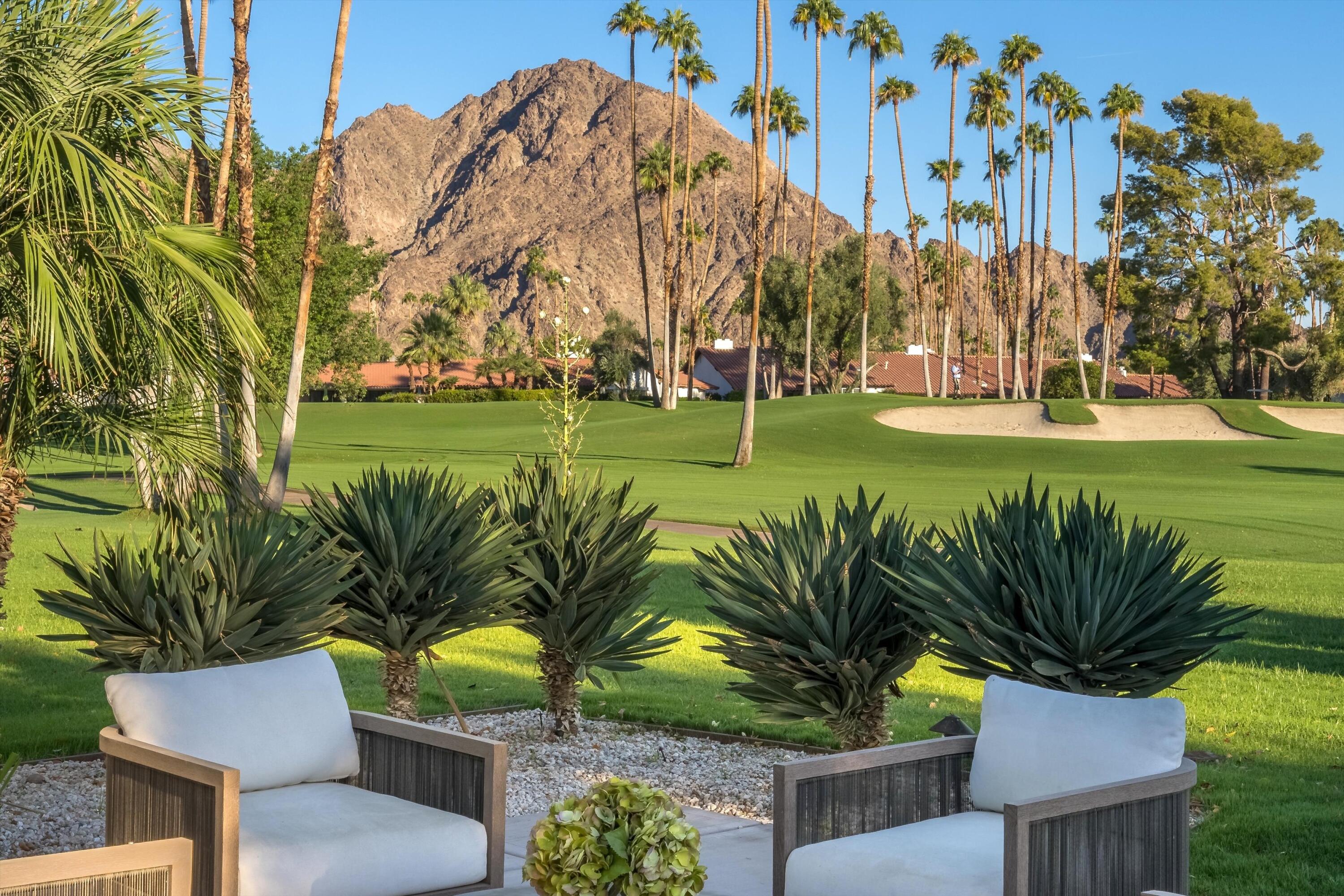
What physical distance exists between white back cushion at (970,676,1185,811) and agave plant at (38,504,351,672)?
2924mm

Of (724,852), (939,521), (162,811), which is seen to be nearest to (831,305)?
(939,521)

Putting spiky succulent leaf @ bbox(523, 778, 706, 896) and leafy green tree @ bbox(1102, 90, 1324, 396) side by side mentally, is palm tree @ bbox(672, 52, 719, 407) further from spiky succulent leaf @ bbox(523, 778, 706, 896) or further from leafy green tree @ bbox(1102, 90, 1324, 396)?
spiky succulent leaf @ bbox(523, 778, 706, 896)

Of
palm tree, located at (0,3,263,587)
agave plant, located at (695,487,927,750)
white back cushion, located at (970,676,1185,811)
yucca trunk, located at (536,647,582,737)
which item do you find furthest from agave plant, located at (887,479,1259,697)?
palm tree, located at (0,3,263,587)

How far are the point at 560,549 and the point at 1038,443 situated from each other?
36.7m

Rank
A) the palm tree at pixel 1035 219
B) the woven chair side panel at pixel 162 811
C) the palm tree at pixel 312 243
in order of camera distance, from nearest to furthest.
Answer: the woven chair side panel at pixel 162 811, the palm tree at pixel 312 243, the palm tree at pixel 1035 219

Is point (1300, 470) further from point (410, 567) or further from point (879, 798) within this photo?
point (879, 798)

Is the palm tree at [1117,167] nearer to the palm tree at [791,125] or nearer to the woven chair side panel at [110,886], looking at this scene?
the palm tree at [791,125]

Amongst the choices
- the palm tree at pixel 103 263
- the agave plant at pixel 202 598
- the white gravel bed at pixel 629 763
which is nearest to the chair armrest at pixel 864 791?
the white gravel bed at pixel 629 763

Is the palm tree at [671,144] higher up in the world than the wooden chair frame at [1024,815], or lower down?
higher up

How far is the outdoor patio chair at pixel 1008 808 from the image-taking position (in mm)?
3562

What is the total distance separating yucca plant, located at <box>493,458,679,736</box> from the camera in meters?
6.96

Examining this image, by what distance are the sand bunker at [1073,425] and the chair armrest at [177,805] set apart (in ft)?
138

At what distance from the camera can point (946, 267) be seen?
73.1m

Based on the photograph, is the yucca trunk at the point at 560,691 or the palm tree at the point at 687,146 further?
the palm tree at the point at 687,146
